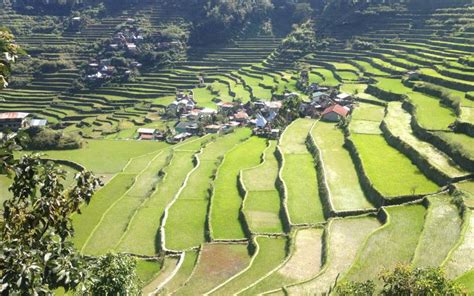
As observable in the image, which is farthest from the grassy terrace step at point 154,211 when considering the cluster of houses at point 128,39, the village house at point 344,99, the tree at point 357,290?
the cluster of houses at point 128,39

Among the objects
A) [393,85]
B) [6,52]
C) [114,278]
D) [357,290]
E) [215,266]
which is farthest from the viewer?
[393,85]

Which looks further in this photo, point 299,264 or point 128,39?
point 128,39

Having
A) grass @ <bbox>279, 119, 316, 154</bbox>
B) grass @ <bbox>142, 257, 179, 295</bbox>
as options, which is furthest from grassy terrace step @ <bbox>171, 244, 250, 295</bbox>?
grass @ <bbox>279, 119, 316, 154</bbox>

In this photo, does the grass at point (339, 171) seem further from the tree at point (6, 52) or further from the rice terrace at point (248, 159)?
the tree at point (6, 52)

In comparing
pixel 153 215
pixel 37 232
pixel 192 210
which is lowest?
pixel 153 215

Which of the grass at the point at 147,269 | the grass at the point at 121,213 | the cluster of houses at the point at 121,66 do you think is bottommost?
the cluster of houses at the point at 121,66

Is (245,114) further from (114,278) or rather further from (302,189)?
(114,278)

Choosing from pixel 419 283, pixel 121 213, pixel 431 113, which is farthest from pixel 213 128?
pixel 419 283
